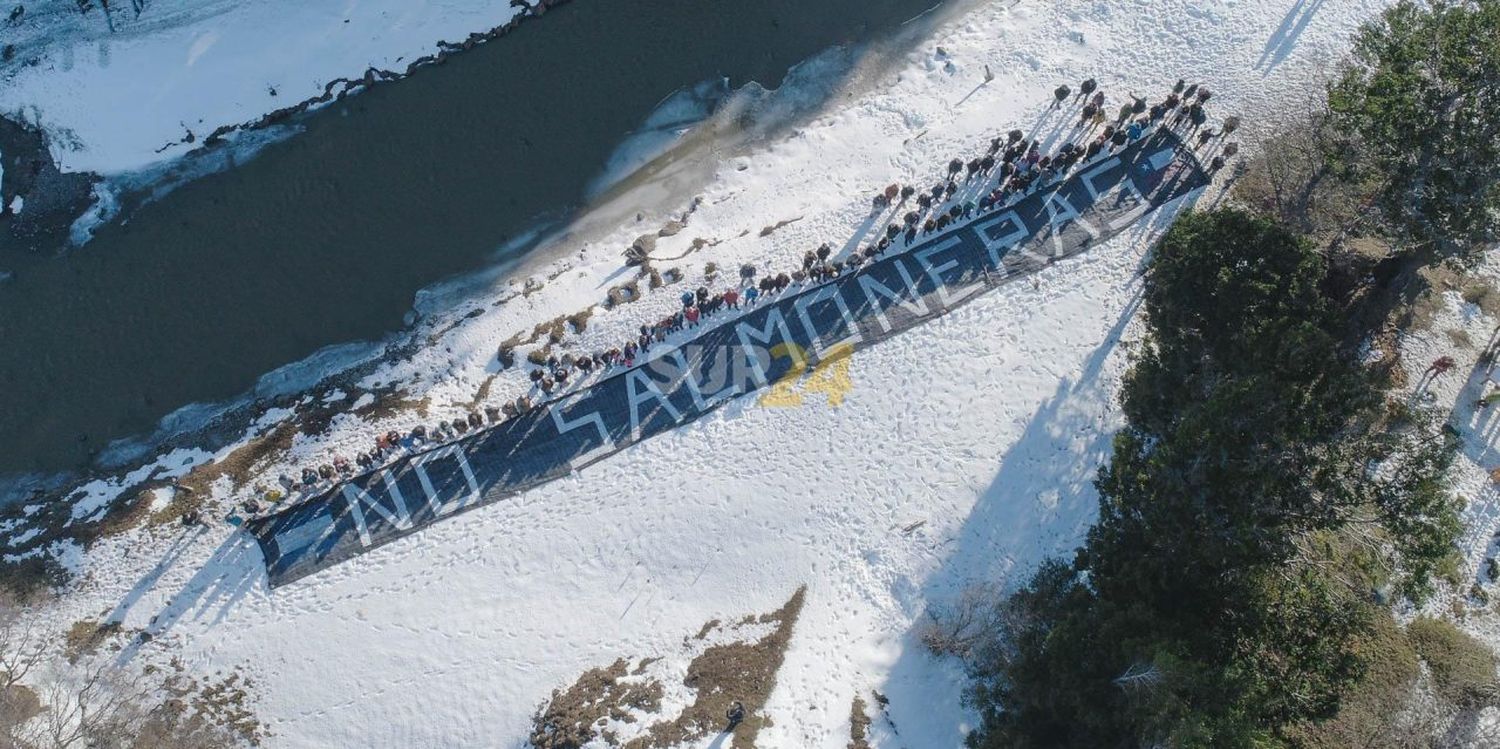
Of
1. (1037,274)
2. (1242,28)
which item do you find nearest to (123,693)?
(1037,274)

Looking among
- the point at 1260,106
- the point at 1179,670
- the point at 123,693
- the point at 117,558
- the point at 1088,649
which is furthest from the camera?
the point at 1260,106

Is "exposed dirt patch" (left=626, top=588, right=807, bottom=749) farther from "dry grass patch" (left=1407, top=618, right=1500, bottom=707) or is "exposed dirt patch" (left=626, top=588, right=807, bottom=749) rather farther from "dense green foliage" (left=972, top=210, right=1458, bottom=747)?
"dry grass patch" (left=1407, top=618, right=1500, bottom=707)

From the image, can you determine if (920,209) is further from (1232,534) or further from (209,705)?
(209,705)

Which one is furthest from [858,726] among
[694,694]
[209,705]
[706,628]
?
[209,705]

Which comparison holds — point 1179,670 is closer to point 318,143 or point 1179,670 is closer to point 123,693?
point 123,693

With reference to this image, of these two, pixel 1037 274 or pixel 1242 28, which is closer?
pixel 1037 274

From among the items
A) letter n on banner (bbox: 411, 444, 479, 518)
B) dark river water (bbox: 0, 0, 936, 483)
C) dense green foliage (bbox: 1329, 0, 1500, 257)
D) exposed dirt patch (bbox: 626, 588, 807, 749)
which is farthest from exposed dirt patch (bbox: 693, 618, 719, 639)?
dense green foliage (bbox: 1329, 0, 1500, 257)

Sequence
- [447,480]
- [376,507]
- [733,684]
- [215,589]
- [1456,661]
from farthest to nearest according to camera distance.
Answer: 1. [447,480]
2. [376,507]
3. [215,589]
4. [733,684]
5. [1456,661]

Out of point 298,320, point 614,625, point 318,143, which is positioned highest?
point 318,143
